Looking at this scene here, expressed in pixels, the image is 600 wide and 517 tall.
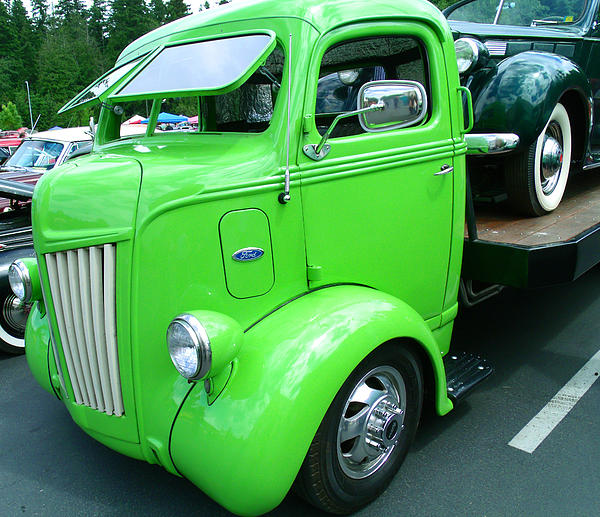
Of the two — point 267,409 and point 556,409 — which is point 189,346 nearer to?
point 267,409

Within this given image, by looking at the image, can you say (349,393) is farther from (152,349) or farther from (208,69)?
(208,69)

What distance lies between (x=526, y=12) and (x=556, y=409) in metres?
3.27

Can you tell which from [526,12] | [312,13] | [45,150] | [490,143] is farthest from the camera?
[45,150]

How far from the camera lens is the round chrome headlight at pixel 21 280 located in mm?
2545

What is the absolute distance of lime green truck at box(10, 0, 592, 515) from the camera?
6.32 ft

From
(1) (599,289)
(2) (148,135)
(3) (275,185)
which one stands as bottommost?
(1) (599,289)

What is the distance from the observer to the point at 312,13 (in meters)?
2.25

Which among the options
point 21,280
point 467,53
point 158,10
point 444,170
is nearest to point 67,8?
point 158,10

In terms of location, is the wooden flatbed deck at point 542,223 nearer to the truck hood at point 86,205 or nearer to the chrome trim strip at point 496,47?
the chrome trim strip at point 496,47

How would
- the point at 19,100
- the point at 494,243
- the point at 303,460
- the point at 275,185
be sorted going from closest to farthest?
the point at 303,460 → the point at 275,185 → the point at 494,243 → the point at 19,100

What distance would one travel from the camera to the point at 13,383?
372cm

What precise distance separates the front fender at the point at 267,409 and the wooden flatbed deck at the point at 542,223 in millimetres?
1389

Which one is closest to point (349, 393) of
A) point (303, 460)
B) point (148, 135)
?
point (303, 460)

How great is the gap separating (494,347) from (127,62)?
3.06 metres
